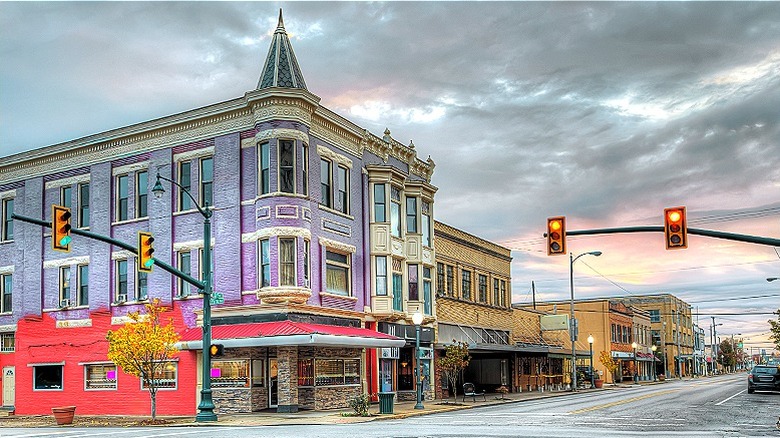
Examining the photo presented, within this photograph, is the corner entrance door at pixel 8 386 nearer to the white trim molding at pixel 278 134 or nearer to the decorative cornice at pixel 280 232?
the decorative cornice at pixel 280 232

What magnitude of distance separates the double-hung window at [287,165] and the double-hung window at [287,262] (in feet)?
7.04

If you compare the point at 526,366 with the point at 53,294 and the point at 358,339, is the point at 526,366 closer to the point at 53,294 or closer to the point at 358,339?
the point at 358,339

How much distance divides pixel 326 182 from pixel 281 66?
18.9 feet

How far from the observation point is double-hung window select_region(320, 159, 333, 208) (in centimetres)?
3794

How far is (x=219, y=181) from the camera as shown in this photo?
3703 cm

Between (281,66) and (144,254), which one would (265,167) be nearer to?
(281,66)

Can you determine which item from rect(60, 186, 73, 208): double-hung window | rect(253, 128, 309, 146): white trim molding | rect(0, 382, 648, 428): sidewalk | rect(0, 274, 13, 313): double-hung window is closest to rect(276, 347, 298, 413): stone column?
rect(0, 382, 648, 428): sidewalk

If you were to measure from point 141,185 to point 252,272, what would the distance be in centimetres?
808

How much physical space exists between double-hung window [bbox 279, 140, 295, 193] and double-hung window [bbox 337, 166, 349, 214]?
3996 mm

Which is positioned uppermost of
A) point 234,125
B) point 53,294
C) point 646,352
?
point 234,125

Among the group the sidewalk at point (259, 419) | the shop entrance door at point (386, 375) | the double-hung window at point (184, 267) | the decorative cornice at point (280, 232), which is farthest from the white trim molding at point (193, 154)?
the shop entrance door at point (386, 375)

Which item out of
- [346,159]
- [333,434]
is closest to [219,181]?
[346,159]

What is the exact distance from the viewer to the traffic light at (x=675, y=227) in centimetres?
2202

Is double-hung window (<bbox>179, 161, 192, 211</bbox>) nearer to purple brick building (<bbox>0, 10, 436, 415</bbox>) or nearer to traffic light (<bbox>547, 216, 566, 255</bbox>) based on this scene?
purple brick building (<bbox>0, 10, 436, 415</bbox>)
